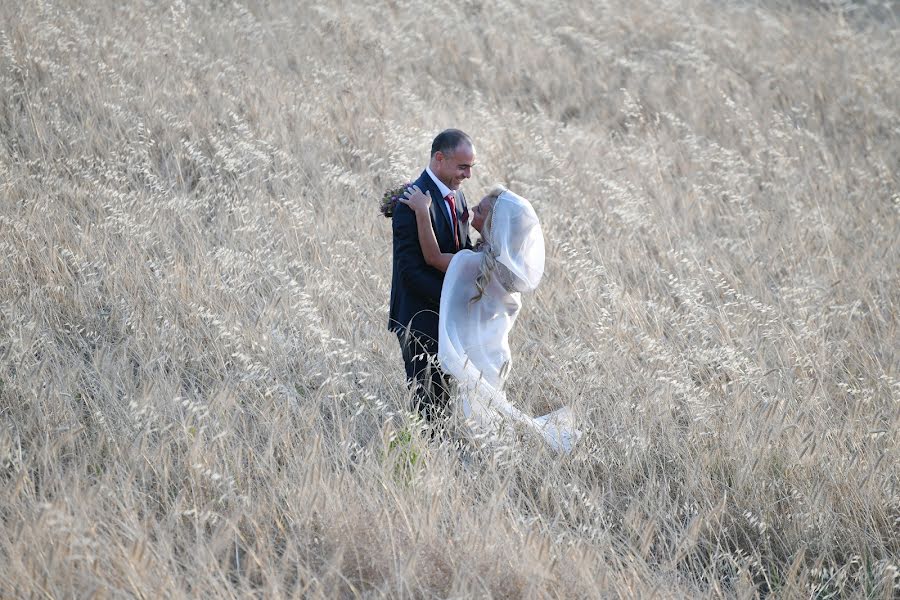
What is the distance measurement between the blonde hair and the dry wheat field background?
696 mm

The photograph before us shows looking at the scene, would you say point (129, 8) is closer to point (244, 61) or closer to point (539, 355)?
point (244, 61)

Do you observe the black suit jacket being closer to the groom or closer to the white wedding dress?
the groom

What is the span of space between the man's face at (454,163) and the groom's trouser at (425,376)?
0.75 metres

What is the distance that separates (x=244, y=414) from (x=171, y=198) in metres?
2.86

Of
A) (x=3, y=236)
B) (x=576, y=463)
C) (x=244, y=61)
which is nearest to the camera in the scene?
(x=576, y=463)

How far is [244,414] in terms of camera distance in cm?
391

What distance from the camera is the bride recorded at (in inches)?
150

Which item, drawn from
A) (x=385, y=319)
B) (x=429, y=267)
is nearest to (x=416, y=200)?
(x=429, y=267)

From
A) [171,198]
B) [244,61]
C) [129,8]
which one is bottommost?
[171,198]

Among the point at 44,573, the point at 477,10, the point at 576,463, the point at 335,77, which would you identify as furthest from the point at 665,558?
the point at 477,10

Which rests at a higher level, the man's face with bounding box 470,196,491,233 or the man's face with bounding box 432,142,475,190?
the man's face with bounding box 432,142,475,190

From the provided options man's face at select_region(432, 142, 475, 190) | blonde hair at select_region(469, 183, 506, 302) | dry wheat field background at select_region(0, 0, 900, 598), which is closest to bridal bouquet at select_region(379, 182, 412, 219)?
man's face at select_region(432, 142, 475, 190)

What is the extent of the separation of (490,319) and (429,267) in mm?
427

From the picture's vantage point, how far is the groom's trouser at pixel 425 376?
3.94 m
